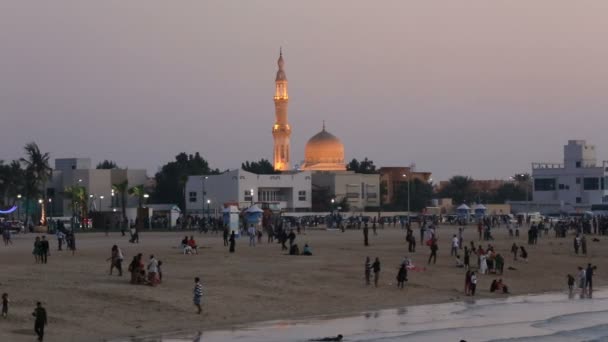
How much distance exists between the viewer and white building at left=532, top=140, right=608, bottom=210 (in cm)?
12131

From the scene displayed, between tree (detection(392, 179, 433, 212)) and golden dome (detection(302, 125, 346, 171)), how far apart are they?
27.3ft

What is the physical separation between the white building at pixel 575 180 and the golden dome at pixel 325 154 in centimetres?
2264

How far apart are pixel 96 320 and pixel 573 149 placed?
10101 centimetres

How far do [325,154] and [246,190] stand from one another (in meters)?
24.7

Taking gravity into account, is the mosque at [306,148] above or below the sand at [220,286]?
above

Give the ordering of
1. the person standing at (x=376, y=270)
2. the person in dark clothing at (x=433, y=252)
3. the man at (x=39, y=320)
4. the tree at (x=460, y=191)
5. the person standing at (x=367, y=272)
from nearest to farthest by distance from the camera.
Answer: the man at (x=39, y=320) < the person standing at (x=376, y=270) < the person standing at (x=367, y=272) < the person in dark clothing at (x=433, y=252) < the tree at (x=460, y=191)

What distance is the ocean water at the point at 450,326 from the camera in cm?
2883

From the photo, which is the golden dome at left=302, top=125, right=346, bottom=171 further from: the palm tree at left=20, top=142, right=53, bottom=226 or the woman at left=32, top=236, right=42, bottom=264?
the woman at left=32, top=236, right=42, bottom=264

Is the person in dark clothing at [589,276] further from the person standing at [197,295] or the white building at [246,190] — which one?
the white building at [246,190]

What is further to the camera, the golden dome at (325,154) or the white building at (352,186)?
the golden dome at (325,154)

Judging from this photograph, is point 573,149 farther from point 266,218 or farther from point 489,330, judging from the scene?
point 489,330

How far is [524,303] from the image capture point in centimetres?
3825

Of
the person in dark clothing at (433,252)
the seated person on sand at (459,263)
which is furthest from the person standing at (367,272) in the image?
the seated person on sand at (459,263)

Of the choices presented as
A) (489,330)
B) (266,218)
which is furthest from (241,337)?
(266,218)
